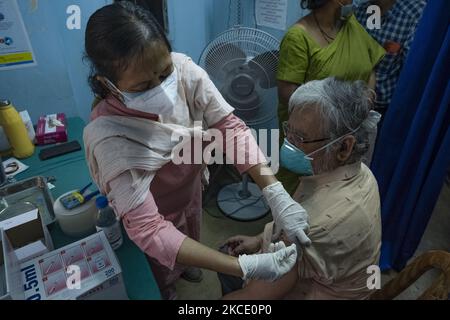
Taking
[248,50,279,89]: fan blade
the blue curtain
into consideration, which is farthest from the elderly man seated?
[248,50,279,89]: fan blade

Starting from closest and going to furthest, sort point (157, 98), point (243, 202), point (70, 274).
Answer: point (70, 274) < point (157, 98) < point (243, 202)

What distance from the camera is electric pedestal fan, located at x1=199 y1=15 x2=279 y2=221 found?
170cm

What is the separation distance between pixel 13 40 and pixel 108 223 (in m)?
1.22

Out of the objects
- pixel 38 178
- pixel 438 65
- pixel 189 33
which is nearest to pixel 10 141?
pixel 38 178

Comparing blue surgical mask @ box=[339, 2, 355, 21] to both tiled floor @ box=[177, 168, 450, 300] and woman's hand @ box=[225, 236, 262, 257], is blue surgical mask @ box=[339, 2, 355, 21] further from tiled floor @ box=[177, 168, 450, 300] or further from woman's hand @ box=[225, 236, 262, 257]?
tiled floor @ box=[177, 168, 450, 300]

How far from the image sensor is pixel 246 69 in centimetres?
175

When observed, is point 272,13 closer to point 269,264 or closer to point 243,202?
point 243,202

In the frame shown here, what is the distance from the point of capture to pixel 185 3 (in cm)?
202

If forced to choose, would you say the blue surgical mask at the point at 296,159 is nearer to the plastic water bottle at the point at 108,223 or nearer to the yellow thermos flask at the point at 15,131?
the plastic water bottle at the point at 108,223

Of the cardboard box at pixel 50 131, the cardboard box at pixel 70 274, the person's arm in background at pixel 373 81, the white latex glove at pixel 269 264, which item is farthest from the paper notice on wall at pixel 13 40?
the person's arm in background at pixel 373 81

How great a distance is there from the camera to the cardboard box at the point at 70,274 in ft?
2.56

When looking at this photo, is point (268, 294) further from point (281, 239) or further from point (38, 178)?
point (38, 178)

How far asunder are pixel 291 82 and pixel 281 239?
0.91 metres

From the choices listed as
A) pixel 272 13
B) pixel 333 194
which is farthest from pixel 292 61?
pixel 333 194
